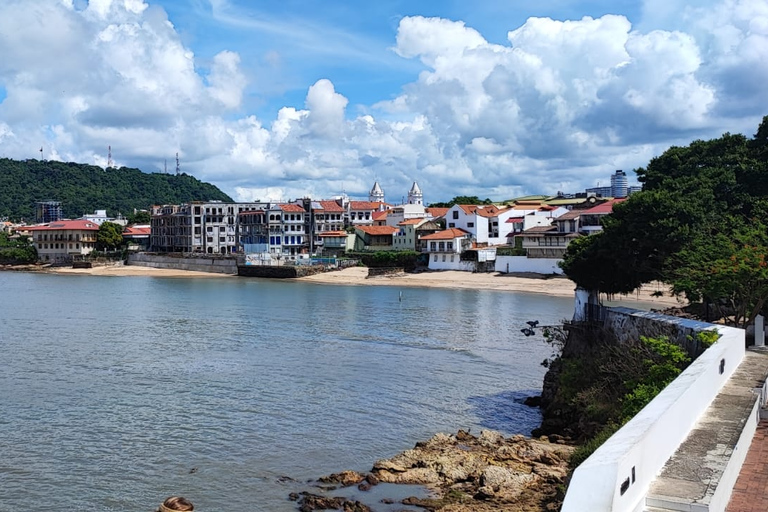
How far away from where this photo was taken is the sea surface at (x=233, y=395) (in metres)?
18.0

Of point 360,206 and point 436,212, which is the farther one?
point 360,206

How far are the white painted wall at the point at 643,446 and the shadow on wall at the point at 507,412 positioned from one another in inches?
365

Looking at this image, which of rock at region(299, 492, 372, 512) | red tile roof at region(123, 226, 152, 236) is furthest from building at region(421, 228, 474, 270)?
rock at region(299, 492, 372, 512)

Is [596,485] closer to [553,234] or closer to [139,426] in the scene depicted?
[139,426]

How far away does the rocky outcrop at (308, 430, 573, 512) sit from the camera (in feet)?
49.6

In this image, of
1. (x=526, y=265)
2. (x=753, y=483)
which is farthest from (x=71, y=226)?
(x=753, y=483)

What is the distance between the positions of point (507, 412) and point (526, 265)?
55.5 meters

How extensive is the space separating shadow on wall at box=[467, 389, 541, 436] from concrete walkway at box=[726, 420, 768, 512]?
1022cm

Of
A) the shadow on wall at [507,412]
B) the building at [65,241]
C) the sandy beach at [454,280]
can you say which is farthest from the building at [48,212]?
the shadow on wall at [507,412]

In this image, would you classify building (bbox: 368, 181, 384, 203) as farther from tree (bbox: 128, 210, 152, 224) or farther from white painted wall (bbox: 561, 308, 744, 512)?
white painted wall (bbox: 561, 308, 744, 512)

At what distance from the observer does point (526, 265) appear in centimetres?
7856

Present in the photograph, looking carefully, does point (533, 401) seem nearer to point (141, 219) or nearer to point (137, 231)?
point (137, 231)

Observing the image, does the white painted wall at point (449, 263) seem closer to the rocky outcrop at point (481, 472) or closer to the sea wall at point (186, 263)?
the sea wall at point (186, 263)

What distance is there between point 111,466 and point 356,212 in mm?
100747
